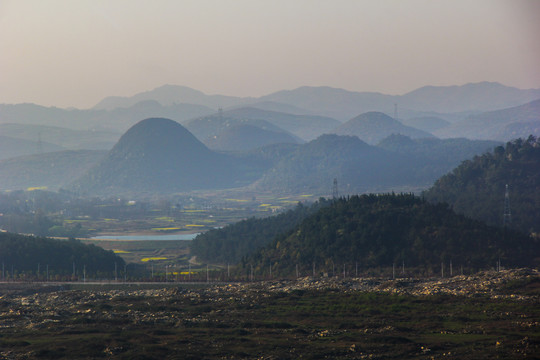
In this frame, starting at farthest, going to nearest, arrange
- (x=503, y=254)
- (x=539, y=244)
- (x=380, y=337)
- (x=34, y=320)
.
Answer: (x=539, y=244)
(x=503, y=254)
(x=34, y=320)
(x=380, y=337)

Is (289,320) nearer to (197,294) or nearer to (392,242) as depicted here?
(197,294)

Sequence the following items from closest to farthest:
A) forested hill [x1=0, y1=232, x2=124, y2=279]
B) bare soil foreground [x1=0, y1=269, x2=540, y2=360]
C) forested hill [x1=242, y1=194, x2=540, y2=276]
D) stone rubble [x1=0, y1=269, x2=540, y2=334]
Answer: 1. bare soil foreground [x1=0, y1=269, x2=540, y2=360]
2. stone rubble [x1=0, y1=269, x2=540, y2=334]
3. forested hill [x1=242, y1=194, x2=540, y2=276]
4. forested hill [x1=0, y1=232, x2=124, y2=279]

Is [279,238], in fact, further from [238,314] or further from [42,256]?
[238,314]

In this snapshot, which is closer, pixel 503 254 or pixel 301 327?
pixel 301 327

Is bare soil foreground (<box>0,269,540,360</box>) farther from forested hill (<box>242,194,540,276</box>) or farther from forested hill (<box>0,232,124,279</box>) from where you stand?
forested hill (<box>0,232,124,279</box>)

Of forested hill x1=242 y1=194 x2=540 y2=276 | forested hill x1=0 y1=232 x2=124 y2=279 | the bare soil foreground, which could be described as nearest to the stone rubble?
the bare soil foreground

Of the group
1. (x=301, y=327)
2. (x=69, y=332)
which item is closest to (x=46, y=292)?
(x=69, y=332)

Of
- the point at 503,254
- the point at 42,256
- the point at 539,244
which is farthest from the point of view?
the point at 42,256
